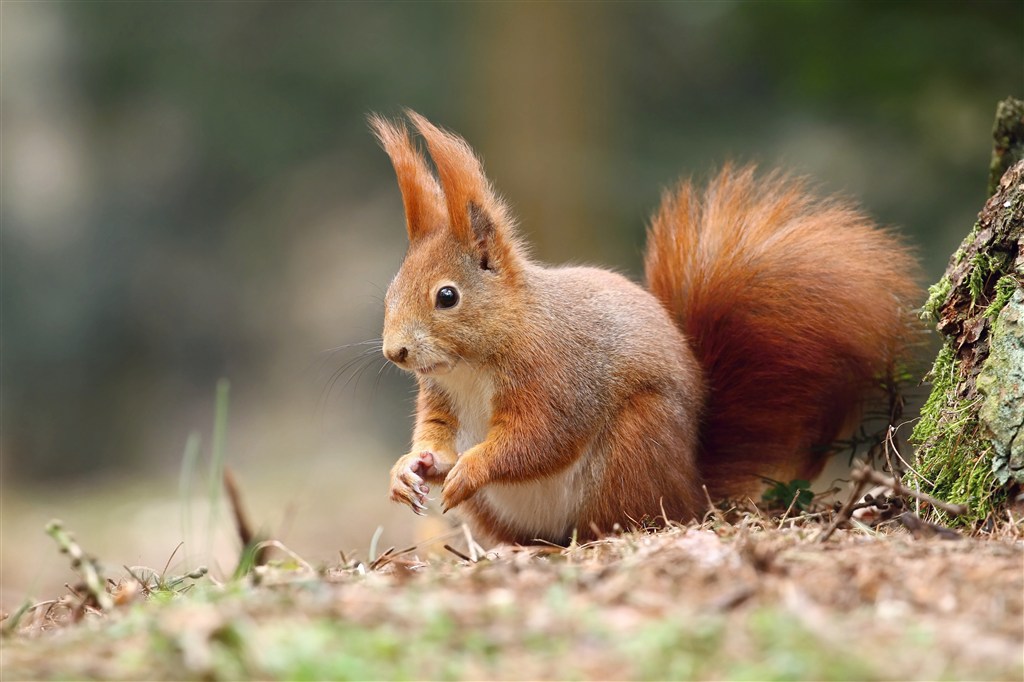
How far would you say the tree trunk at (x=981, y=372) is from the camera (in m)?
2.20

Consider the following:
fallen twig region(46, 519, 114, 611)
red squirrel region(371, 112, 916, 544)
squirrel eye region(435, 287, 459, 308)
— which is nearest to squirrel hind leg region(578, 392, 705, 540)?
red squirrel region(371, 112, 916, 544)

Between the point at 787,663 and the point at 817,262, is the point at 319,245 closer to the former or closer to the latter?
the point at 817,262

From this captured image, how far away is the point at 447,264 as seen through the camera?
268 centimetres

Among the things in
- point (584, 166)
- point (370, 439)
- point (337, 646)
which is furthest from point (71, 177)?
point (337, 646)

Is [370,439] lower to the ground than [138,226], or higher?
lower

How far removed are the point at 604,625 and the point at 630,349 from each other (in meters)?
1.38

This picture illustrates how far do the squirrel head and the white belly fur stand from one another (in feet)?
0.32

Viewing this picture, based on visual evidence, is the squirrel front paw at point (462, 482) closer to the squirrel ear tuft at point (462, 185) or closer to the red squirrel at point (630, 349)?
the red squirrel at point (630, 349)

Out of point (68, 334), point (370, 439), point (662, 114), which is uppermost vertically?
point (662, 114)

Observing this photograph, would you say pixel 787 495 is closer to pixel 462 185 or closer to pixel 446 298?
pixel 446 298

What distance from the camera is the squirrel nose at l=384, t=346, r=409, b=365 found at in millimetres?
2506

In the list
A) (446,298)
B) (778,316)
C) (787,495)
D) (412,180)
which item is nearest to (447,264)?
(446,298)

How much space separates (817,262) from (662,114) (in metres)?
3.55

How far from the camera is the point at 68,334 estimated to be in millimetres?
7867
